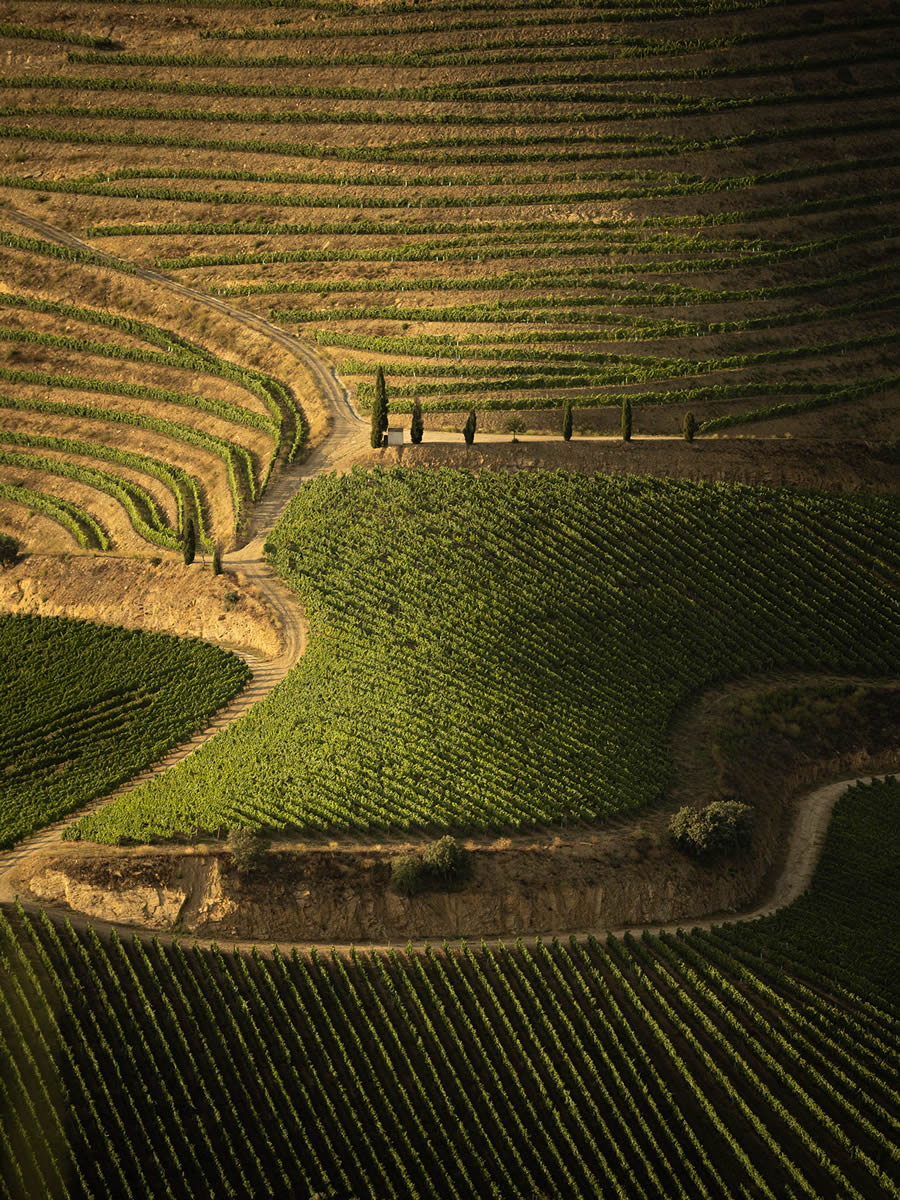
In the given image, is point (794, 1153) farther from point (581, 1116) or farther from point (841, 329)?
point (841, 329)

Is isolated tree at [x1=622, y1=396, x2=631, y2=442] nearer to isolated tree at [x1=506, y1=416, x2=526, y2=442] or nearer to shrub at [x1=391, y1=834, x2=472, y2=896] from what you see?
isolated tree at [x1=506, y1=416, x2=526, y2=442]

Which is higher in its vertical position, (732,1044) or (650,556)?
(650,556)

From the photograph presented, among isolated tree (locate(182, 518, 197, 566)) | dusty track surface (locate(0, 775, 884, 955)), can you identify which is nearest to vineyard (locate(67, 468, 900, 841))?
dusty track surface (locate(0, 775, 884, 955))

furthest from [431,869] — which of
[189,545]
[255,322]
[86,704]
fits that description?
[255,322]

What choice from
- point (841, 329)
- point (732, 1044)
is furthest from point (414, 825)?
point (841, 329)

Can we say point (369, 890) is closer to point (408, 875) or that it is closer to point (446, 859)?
point (408, 875)

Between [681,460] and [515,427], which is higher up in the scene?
[515,427]
